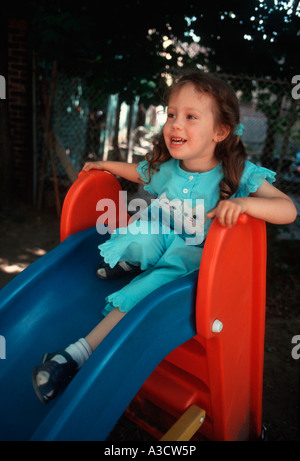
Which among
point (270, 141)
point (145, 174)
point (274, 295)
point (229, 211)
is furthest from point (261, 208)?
point (270, 141)

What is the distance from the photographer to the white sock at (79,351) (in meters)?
1.41

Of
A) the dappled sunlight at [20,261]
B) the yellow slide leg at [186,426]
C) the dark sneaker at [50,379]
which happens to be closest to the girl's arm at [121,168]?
the dark sneaker at [50,379]

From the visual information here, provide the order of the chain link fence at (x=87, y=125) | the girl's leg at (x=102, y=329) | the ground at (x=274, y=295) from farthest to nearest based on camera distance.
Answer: the chain link fence at (x=87, y=125)
the ground at (x=274, y=295)
the girl's leg at (x=102, y=329)

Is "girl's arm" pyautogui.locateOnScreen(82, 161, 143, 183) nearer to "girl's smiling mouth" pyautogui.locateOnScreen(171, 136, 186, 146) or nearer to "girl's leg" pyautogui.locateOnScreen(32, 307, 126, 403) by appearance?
A: "girl's smiling mouth" pyautogui.locateOnScreen(171, 136, 186, 146)

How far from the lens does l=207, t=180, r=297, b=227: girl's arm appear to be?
1.32 m

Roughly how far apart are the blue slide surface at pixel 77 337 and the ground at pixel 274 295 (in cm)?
83

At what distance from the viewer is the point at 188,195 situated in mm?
1772

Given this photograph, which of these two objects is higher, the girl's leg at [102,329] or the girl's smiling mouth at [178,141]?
the girl's smiling mouth at [178,141]

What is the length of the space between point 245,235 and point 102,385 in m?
Answer: 0.82

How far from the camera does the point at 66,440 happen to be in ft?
3.72

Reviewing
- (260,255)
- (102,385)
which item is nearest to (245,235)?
(260,255)

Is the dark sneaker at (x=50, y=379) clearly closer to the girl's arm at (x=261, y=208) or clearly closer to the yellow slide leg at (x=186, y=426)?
the yellow slide leg at (x=186, y=426)

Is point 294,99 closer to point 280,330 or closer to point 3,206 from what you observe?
point 280,330

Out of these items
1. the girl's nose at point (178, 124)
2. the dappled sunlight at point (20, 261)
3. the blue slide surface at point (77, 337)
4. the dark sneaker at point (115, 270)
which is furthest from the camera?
the dappled sunlight at point (20, 261)
